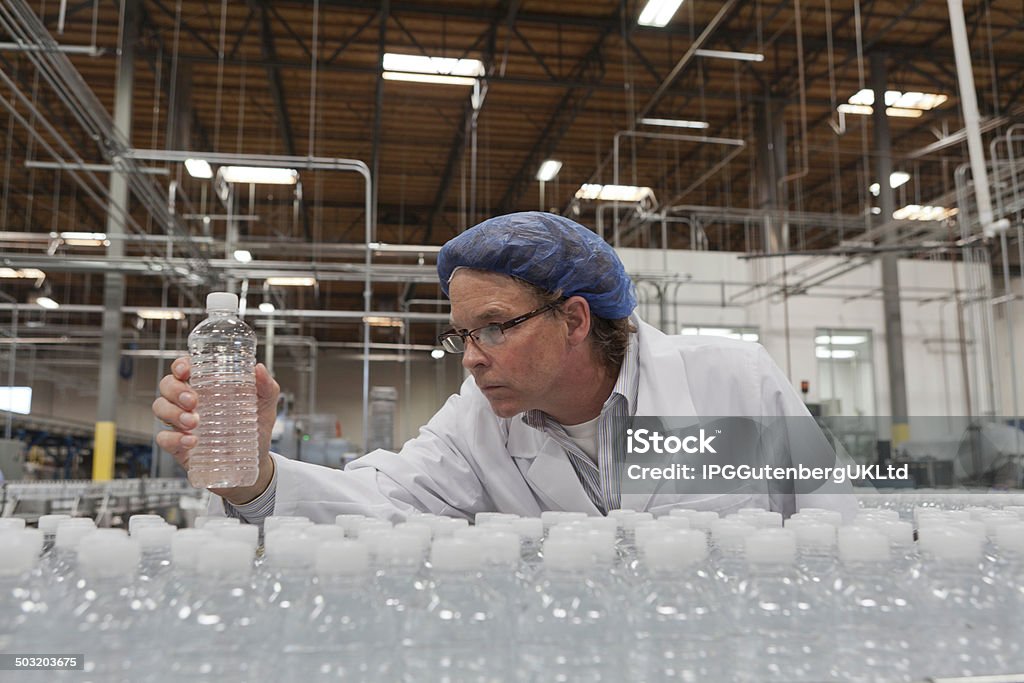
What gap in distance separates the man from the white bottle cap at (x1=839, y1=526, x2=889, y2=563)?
0.61m

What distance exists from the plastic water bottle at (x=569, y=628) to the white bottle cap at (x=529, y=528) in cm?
19

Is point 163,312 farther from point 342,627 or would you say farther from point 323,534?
point 342,627

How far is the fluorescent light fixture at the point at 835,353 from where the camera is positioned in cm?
916

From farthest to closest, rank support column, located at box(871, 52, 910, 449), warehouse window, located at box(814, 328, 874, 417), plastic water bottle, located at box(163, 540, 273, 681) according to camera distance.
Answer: warehouse window, located at box(814, 328, 874, 417) < support column, located at box(871, 52, 910, 449) < plastic water bottle, located at box(163, 540, 273, 681)

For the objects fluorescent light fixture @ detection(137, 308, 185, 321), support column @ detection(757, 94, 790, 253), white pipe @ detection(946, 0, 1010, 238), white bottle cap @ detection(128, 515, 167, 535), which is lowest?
white bottle cap @ detection(128, 515, 167, 535)

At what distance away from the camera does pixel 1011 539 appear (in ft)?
2.57

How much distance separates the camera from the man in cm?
136

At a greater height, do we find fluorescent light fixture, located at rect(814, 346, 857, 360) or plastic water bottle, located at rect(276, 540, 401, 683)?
fluorescent light fixture, located at rect(814, 346, 857, 360)

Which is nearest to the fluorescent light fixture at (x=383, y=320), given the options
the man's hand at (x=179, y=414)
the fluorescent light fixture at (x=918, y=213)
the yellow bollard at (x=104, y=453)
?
the yellow bollard at (x=104, y=453)

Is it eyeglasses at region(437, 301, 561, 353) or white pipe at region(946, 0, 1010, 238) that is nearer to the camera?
eyeglasses at region(437, 301, 561, 353)

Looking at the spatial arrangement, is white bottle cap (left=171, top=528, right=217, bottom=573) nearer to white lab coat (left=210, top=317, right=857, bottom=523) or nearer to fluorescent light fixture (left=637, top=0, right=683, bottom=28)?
white lab coat (left=210, top=317, right=857, bottom=523)

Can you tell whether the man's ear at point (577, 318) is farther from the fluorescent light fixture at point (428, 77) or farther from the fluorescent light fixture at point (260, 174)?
the fluorescent light fixture at point (428, 77)

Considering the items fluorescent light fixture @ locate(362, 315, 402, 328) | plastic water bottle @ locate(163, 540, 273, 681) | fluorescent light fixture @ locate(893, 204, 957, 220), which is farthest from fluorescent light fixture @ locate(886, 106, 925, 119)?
plastic water bottle @ locate(163, 540, 273, 681)

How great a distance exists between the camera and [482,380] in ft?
4.68
